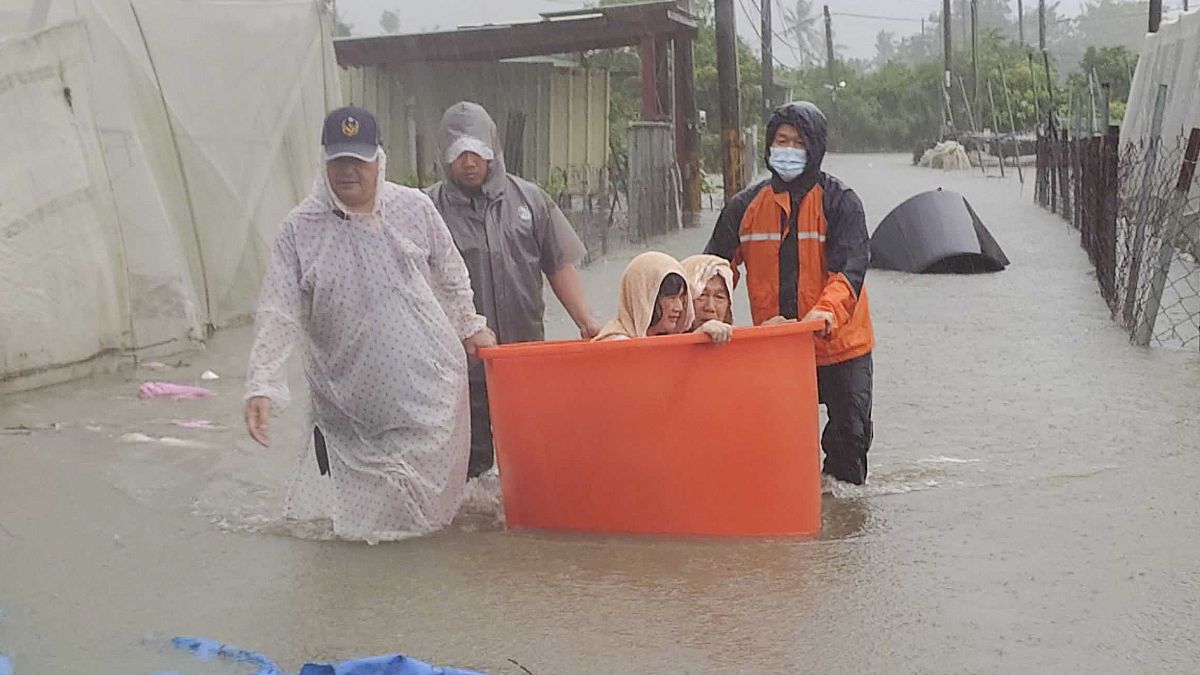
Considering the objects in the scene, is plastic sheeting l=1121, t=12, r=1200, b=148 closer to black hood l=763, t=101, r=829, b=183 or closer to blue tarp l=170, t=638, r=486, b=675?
black hood l=763, t=101, r=829, b=183

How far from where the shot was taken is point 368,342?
5250 mm

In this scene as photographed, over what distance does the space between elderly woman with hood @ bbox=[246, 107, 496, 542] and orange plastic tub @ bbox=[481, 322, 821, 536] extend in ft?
0.98

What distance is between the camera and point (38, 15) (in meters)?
9.25

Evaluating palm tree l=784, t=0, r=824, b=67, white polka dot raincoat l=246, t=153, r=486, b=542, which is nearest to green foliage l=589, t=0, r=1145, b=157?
palm tree l=784, t=0, r=824, b=67

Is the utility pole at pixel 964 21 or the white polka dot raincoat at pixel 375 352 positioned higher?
the utility pole at pixel 964 21

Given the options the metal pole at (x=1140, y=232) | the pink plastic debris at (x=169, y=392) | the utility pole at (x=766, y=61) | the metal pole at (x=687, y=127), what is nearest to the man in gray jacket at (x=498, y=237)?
the pink plastic debris at (x=169, y=392)

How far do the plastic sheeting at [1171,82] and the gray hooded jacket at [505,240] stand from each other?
8787mm

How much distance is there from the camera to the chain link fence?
932 cm

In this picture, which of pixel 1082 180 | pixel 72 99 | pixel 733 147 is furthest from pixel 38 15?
pixel 733 147

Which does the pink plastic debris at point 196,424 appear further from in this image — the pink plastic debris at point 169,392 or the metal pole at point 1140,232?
the metal pole at point 1140,232

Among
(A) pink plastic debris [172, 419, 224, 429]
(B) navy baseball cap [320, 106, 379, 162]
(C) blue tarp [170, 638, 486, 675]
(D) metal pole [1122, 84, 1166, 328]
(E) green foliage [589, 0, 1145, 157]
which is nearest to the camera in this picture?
(C) blue tarp [170, 638, 486, 675]

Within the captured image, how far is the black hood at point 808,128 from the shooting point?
558cm

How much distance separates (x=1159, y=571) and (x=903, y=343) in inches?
236

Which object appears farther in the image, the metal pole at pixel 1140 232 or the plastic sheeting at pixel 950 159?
the plastic sheeting at pixel 950 159
